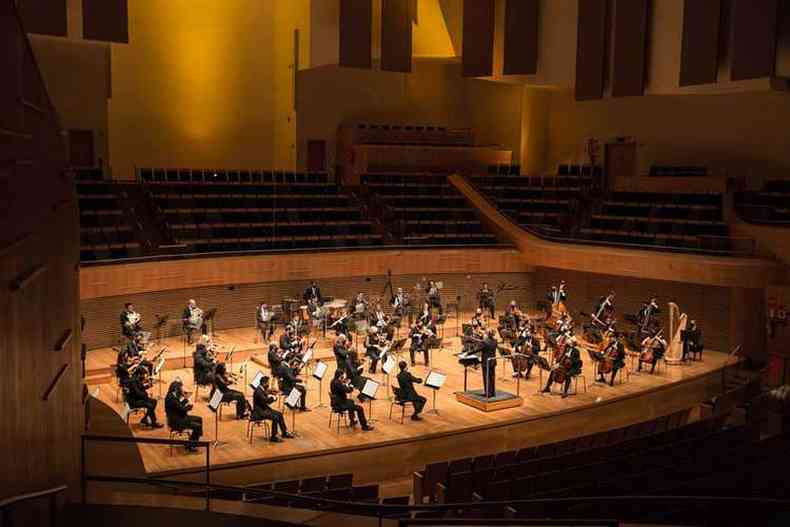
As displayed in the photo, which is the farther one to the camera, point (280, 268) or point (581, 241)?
point (581, 241)

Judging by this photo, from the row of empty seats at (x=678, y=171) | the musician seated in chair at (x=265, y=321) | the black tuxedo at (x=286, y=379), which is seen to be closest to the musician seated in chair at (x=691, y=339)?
the row of empty seats at (x=678, y=171)

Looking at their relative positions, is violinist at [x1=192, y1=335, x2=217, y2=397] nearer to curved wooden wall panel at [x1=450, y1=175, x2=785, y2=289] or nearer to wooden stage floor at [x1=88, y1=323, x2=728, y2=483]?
wooden stage floor at [x1=88, y1=323, x2=728, y2=483]

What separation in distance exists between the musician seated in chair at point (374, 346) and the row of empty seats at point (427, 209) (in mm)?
4321

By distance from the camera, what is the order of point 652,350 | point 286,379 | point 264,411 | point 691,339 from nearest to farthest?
point 264,411, point 286,379, point 652,350, point 691,339

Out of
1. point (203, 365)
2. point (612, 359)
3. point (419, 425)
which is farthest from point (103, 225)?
point (612, 359)

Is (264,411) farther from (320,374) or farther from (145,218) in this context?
(145,218)

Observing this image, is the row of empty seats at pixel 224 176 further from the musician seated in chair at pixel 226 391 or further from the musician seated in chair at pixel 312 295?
the musician seated in chair at pixel 226 391

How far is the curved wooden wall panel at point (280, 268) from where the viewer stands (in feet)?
40.7

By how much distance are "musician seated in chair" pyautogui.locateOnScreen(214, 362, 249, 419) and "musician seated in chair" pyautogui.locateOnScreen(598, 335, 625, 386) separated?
4.80m

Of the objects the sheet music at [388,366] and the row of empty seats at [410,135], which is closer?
the sheet music at [388,366]

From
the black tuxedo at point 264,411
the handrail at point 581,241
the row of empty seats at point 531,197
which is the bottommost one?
the black tuxedo at point 264,411

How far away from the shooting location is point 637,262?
14344 mm

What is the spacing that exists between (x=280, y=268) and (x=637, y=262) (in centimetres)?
605

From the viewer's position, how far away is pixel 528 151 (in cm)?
2084
